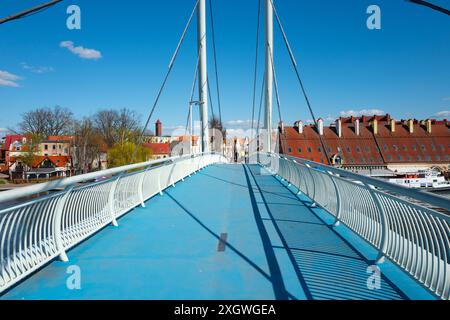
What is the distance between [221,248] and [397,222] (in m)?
2.19

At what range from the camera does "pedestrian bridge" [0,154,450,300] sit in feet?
11.4

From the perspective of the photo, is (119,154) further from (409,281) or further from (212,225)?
(409,281)

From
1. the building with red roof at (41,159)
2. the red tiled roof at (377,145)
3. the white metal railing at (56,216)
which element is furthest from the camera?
the red tiled roof at (377,145)

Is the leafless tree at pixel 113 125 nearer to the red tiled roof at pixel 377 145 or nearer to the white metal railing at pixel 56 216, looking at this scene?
the red tiled roof at pixel 377 145

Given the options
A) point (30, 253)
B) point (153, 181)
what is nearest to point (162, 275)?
point (30, 253)

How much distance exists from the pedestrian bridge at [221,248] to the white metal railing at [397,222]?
0.01m

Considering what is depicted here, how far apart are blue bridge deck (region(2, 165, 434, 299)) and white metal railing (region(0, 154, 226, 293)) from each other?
0.54 ft

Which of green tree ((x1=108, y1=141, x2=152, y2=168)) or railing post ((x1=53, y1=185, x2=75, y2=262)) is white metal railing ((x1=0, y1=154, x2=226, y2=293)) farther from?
green tree ((x1=108, y1=141, x2=152, y2=168))

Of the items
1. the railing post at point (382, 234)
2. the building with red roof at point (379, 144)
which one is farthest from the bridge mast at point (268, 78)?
the building with red roof at point (379, 144)

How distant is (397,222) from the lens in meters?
4.00

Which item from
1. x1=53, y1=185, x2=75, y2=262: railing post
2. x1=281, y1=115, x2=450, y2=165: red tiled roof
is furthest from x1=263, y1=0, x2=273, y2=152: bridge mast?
x1=281, y1=115, x2=450, y2=165: red tiled roof

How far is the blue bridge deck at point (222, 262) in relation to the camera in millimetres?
3508

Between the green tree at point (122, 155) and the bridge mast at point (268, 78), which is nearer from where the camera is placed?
the bridge mast at point (268, 78)
